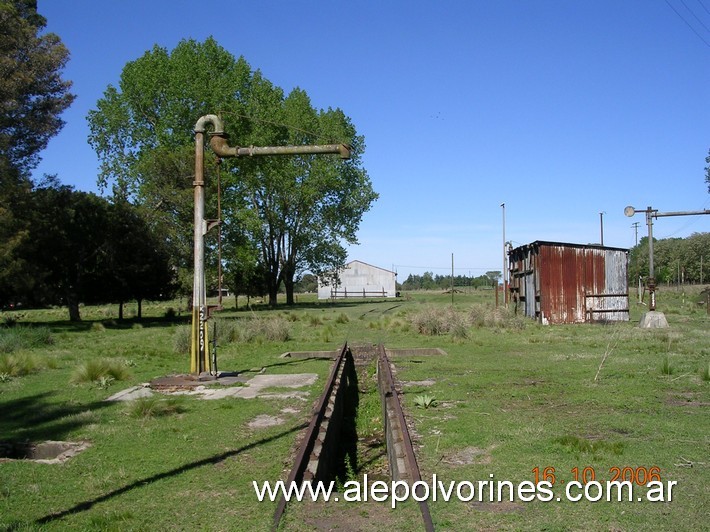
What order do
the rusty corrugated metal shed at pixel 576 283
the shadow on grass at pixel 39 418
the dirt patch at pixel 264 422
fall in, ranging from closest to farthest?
the shadow on grass at pixel 39 418 → the dirt patch at pixel 264 422 → the rusty corrugated metal shed at pixel 576 283

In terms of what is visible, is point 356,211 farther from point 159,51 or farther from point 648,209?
point 648,209

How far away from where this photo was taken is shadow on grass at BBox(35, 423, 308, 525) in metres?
5.44

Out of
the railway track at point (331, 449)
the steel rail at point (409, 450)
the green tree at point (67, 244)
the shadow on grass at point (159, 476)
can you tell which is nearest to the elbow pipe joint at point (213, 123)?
the railway track at point (331, 449)

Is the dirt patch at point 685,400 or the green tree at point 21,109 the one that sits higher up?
the green tree at point 21,109

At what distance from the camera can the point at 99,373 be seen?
13039mm

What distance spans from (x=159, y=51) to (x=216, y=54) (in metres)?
3.49

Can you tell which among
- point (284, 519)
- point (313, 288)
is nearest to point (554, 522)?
point (284, 519)

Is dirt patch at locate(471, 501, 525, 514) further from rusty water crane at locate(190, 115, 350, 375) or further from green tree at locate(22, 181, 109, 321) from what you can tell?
green tree at locate(22, 181, 109, 321)

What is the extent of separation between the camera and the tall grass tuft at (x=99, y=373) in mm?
12773

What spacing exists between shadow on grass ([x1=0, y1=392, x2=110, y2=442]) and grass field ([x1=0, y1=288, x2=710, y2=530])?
0.03 m

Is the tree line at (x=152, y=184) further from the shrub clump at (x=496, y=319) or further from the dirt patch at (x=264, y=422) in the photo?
the dirt patch at (x=264, y=422)

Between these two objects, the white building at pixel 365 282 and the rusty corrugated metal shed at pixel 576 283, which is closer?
the rusty corrugated metal shed at pixel 576 283

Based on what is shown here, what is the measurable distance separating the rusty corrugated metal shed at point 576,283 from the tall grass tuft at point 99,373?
2096 cm
